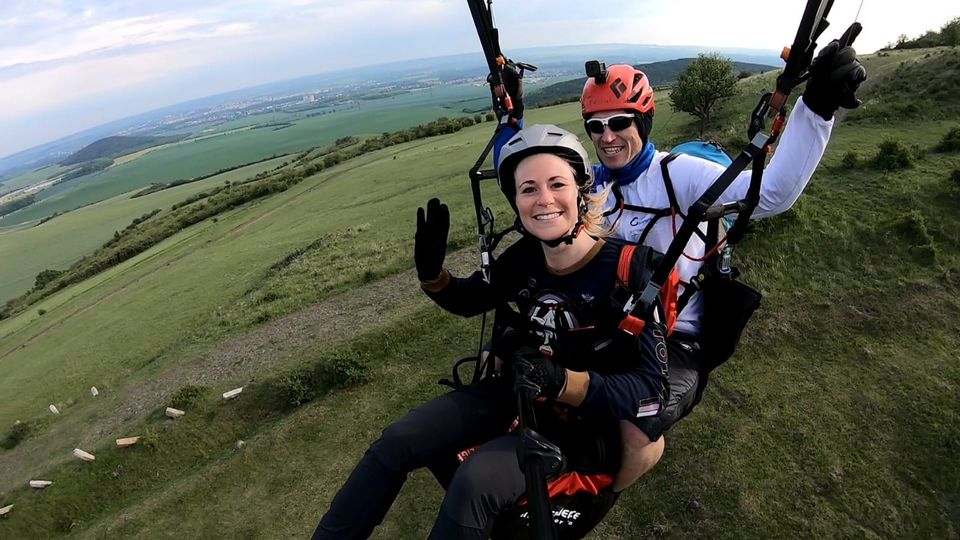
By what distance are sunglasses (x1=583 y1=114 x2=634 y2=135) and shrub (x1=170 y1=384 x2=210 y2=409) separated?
26.2 ft

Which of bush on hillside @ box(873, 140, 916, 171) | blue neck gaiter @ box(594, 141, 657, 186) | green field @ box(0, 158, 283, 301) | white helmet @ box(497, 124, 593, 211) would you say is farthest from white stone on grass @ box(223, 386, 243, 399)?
green field @ box(0, 158, 283, 301)

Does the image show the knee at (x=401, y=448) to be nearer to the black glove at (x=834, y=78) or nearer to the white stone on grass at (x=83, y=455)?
the black glove at (x=834, y=78)

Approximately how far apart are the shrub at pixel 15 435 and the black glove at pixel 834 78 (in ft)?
42.2

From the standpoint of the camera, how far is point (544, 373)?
294cm

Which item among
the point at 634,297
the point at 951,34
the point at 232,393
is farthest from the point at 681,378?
the point at 951,34

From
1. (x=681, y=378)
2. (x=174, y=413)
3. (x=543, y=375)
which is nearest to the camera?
(x=543, y=375)

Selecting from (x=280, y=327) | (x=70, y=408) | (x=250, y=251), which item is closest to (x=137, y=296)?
(x=250, y=251)

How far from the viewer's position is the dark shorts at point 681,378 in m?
3.38

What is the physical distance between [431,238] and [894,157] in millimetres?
10746

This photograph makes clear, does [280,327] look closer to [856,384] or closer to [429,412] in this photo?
[429,412]

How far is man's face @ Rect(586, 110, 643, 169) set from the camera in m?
4.05

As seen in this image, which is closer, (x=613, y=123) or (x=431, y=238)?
(x=431, y=238)

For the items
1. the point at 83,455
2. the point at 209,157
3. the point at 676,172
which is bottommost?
the point at 83,455

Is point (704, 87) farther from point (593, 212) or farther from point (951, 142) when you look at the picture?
point (593, 212)
